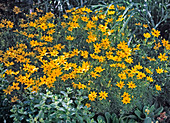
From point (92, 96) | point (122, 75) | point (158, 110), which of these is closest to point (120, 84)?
point (122, 75)

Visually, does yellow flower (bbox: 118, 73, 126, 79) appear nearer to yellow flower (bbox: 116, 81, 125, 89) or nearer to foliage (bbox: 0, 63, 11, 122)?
yellow flower (bbox: 116, 81, 125, 89)

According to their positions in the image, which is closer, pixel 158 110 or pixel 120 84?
pixel 120 84

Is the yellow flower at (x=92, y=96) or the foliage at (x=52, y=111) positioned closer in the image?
the foliage at (x=52, y=111)

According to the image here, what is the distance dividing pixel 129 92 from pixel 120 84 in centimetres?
17

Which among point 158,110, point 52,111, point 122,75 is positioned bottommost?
point 158,110

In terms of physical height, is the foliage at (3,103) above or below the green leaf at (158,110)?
above

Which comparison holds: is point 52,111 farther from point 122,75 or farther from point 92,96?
point 122,75

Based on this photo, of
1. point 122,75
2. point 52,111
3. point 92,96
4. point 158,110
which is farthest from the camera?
point 158,110

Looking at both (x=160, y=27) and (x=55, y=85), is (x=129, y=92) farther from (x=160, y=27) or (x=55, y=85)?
(x=160, y=27)

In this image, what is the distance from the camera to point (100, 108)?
7.95 feet

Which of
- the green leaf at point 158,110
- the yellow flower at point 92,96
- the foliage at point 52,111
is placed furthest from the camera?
the green leaf at point 158,110

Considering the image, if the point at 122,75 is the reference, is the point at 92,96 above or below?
below

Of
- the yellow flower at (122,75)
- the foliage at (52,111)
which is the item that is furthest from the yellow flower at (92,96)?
the yellow flower at (122,75)

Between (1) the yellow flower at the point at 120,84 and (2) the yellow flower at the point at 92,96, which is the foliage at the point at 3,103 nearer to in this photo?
(2) the yellow flower at the point at 92,96
